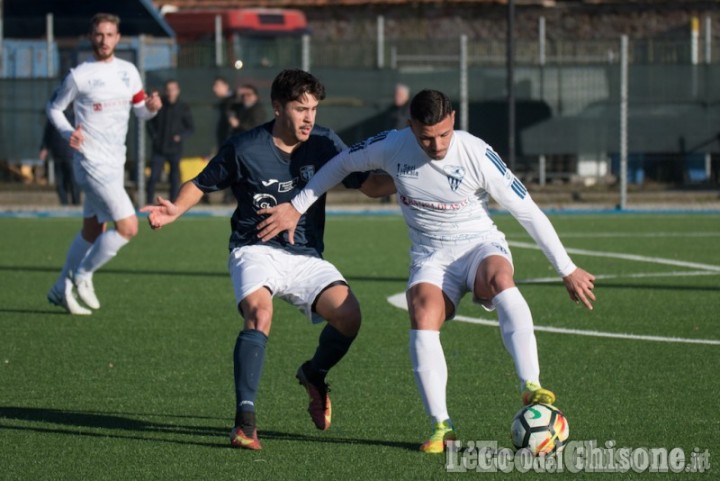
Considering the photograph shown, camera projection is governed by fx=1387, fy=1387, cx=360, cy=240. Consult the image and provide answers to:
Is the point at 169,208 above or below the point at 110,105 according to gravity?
below

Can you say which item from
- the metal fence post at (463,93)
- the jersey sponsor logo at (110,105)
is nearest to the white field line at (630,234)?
the metal fence post at (463,93)

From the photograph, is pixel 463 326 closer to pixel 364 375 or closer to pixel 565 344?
pixel 565 344

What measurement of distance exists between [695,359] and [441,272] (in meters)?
2.62

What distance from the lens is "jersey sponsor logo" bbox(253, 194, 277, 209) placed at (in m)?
7.06

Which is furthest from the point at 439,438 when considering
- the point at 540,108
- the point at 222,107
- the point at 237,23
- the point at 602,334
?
the point at 237,23

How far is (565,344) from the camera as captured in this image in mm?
9328

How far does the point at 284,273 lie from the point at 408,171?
85cm

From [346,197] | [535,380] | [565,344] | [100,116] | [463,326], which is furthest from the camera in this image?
[346,197]

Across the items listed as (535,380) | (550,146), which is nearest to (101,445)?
(535,380)

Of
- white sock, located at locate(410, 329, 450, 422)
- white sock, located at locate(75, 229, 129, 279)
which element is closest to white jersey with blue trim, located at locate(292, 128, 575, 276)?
white sock, located at locate(410, 329, 450, 422)

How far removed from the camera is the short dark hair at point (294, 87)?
6820 mm

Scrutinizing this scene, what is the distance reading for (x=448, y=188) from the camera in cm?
669

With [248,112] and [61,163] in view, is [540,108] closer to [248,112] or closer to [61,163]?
[248,112]

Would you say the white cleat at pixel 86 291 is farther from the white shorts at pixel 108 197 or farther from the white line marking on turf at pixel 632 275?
the white line marking on turf at pixel 632 275
